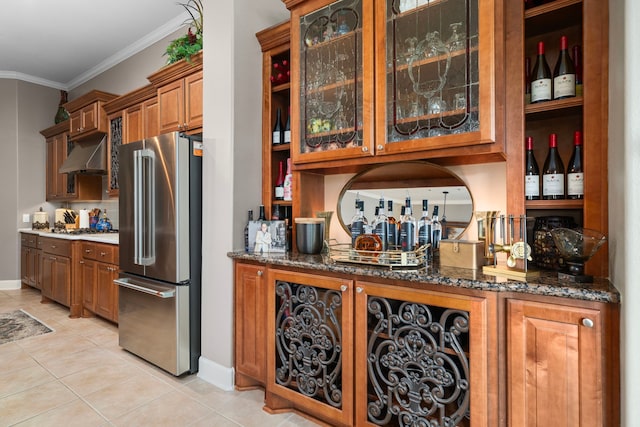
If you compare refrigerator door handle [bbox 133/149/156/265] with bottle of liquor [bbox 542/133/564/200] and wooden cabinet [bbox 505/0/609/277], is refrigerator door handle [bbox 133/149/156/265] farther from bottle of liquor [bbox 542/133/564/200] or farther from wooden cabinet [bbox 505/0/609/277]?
bottle of liquor [bbox 542/133/564/200]

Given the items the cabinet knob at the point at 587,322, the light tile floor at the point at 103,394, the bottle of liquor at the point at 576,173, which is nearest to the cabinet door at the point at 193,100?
the light tile floor at the point at 103,394

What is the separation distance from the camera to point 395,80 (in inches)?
72.0

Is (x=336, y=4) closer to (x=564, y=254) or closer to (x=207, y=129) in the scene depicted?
(x=207, y=129)

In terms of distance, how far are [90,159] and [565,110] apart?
202 inches

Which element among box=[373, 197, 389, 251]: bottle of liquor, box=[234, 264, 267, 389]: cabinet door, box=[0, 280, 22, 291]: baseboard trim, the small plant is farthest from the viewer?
box=[0, 280, 22, 291]: baseboard trim

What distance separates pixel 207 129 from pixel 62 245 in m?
2.93

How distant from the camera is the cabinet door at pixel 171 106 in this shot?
3.18m

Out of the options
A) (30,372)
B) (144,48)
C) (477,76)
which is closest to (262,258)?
(477,76)

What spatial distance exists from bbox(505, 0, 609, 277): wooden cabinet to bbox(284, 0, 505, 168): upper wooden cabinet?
0.33 feet

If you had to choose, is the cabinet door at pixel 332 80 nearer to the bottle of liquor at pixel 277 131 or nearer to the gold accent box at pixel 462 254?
the bottle of liquor at pixel 277 131

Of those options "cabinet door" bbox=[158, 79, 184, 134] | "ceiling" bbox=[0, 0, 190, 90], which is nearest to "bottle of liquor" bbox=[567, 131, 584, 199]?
"cabinet door" bbox=[158, 79, 184, 134]

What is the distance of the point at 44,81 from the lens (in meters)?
5.70

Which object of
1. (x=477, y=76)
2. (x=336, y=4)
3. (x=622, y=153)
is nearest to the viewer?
(x=622, y=153)

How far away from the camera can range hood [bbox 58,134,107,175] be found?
4499 mm
